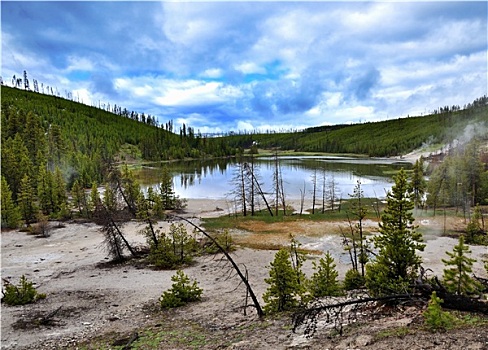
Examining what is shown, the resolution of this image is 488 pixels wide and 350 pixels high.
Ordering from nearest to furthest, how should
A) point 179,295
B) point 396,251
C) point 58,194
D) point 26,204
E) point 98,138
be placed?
1. point 396,251
2. point 179,295
3. point 26,204
4. point 58,194
5. point 98,138

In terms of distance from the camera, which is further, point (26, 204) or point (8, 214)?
point (26, 204)

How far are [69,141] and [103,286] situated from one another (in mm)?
94901

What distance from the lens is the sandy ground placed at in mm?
14336

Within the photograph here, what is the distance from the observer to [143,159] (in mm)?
144750

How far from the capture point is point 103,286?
21594 mm

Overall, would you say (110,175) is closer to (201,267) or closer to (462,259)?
(201,267)

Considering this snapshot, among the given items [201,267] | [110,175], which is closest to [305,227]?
[201,267]

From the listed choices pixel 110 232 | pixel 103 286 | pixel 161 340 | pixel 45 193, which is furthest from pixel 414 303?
pixel 45 193

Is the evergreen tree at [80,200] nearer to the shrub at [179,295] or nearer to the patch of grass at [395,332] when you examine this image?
the shrub at [179,295]

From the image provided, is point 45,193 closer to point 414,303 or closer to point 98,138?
point 414,303

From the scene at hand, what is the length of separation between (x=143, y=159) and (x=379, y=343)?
145m

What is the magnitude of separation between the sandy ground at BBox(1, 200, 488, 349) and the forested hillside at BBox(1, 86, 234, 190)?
12813 mm

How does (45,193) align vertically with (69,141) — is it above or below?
below

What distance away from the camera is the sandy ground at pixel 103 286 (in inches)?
564
